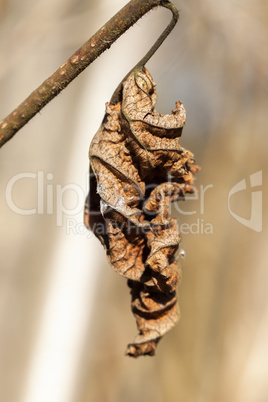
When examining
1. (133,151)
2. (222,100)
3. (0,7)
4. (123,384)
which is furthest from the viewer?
(123,384)

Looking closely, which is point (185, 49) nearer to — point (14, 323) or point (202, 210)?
point (202, 210)

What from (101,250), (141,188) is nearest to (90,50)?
(141,188)

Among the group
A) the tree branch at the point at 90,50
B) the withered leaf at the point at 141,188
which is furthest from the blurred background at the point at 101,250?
the tree branch at the point at 90,50

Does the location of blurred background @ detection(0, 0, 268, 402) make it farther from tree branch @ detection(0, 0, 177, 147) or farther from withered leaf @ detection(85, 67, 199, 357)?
tree branch @ detection(0, 0, 177, 147)

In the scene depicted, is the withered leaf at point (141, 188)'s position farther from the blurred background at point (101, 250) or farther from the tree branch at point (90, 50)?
the blurred background at point (101, 250)

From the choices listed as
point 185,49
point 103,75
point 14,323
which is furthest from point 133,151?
point 14,323

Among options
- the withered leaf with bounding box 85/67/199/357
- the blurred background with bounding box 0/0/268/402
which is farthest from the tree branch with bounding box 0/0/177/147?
the blurred background with bounding box 0/0/268/402
